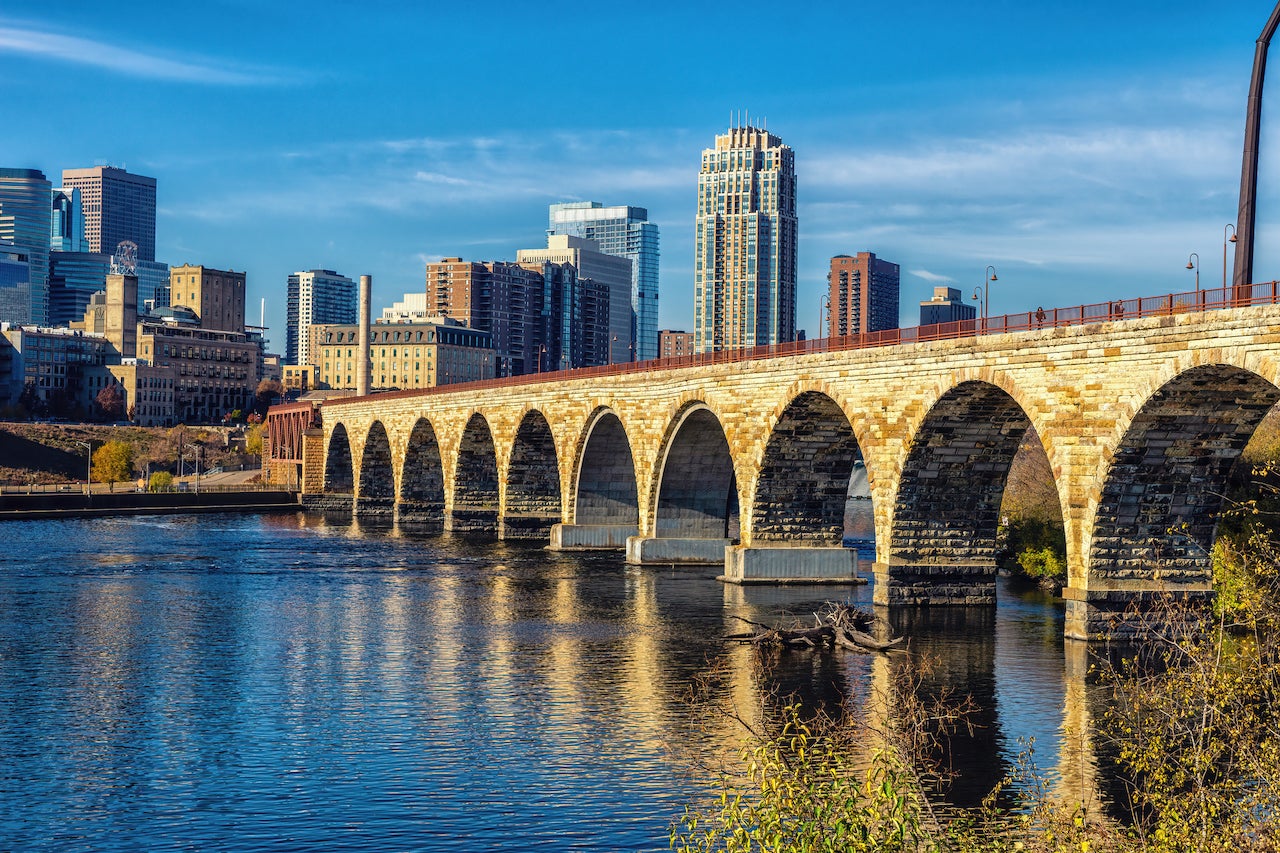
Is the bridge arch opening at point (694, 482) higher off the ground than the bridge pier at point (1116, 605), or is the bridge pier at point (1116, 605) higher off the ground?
the bridge arch opening at point (694, 482)

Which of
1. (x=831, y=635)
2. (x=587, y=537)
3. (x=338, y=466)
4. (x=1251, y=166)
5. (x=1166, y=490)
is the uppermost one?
(x=1251, y=166)

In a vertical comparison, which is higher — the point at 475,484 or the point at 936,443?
the point at 936,443

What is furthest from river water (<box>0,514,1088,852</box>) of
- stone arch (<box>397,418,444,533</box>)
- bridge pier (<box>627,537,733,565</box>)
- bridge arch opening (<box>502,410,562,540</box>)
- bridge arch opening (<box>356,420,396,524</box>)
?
bridge arch opening (<box>356,420,396,524</box>)

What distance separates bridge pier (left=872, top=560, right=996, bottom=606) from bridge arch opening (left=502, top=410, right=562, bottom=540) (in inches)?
1787

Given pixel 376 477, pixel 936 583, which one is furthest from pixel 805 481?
→ pixel 376 477

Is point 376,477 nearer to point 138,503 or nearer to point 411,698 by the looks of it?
point 138,503

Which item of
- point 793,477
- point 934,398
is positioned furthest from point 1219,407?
point 793,477

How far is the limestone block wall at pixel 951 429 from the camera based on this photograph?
139ft

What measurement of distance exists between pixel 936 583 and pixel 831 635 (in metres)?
9.55

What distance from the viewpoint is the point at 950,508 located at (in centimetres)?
5594

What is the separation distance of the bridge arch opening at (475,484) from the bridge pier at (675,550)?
33290 millimetres

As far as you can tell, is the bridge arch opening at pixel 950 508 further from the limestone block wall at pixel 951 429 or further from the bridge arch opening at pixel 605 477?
the bridge arch opening at pixel 605 477

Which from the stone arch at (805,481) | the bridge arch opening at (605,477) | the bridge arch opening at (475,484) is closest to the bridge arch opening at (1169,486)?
the stone arch at (805,481)

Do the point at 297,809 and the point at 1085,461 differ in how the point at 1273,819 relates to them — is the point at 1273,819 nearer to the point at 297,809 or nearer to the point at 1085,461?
the point at 297,809
